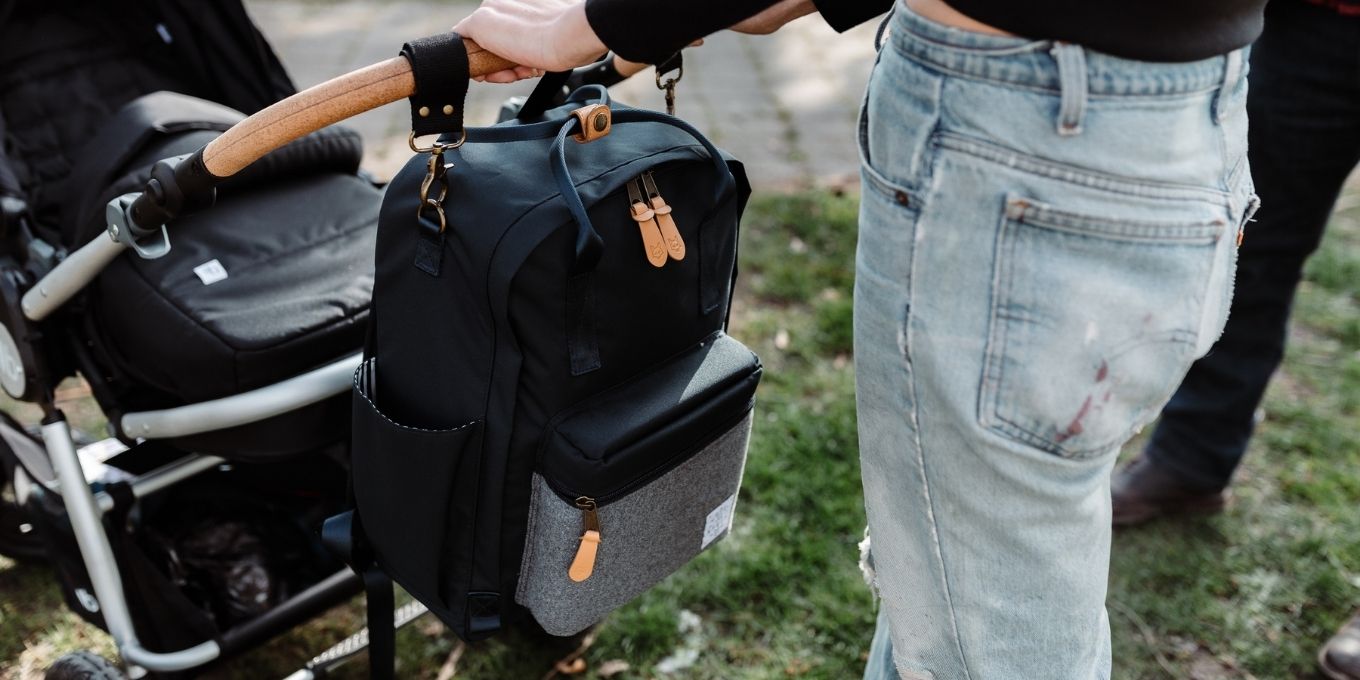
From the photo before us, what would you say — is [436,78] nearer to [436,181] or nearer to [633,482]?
[436,181]

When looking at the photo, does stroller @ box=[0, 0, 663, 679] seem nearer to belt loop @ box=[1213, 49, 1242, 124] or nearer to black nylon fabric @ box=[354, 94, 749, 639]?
black nylon fabric @ box=[354, 94, 749, 639]

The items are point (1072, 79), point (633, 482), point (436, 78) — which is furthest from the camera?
point (633, 482)

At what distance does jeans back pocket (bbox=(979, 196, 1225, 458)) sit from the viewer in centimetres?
110

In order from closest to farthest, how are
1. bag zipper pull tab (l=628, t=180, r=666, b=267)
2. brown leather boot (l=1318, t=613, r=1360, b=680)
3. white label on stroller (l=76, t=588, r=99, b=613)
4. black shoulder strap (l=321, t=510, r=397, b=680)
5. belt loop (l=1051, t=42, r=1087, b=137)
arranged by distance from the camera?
belt loop (l=1051, t=42, r=1087, b=137), bag zipper pull tab (l=628, t=180, r=666, b=267), black shoulder strap (l=321, t=510, r=397, b=680), white label on stroller (l=76, t=588, r=99, b=613), brown leather boot (l=1318, t=613, r=1360, b=680)

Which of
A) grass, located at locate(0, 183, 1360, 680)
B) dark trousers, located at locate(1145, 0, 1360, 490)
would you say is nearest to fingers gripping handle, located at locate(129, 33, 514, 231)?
grass, located at locate(0, 183, 1360, 680)

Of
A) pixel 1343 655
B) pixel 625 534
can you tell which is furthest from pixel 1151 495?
pixel 625 534

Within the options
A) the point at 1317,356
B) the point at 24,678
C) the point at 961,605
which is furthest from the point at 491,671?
the point at 1317,356

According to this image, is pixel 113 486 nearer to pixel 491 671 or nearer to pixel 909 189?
pixel 491 671

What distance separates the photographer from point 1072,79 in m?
1.06

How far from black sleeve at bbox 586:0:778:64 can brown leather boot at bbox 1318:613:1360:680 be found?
192 centimetres

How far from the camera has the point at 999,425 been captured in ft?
3.84

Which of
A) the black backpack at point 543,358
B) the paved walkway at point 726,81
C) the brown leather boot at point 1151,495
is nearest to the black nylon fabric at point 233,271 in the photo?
the black backpack at point 543,358

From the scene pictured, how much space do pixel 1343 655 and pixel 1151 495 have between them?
563 millimetres

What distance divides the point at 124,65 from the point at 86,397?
1.23 meters
